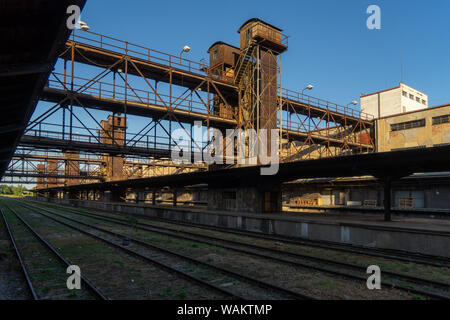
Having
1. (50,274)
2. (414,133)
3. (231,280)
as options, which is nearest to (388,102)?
(414,133)

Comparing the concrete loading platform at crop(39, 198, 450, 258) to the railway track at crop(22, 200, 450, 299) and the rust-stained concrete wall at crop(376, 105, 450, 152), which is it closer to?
the railway track at crop(22, 200, 450, 299)

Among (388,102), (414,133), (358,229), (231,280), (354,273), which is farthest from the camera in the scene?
(388,102)

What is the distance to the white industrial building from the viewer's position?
5841cm

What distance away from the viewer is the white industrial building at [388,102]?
58406mm

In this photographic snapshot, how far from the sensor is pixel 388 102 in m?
58.8

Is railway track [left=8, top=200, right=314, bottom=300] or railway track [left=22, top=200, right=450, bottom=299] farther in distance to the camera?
railway track [left=22, top=200, right=450, bottom=299]

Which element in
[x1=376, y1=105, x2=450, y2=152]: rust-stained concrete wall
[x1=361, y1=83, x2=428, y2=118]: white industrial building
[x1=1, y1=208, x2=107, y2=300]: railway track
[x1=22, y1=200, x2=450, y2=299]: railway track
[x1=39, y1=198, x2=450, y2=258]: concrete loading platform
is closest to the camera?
[x1=1, y1=208, x2=107, y2=300]: railway track

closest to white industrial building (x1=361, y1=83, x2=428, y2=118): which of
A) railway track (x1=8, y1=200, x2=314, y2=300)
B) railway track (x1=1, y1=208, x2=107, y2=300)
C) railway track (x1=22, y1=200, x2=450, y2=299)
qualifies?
railway track (x1=22, y1=200, x2=450, y2=299)

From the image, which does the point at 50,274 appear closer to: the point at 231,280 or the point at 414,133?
the point at 231,280

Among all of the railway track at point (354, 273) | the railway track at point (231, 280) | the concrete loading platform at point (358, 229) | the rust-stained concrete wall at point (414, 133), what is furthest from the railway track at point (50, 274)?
the rust-stained concrete wall at point (414, 133)

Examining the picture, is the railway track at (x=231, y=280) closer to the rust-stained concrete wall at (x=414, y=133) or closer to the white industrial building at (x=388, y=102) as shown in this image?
the rust-stained concrete wall at (x=414, y=133)

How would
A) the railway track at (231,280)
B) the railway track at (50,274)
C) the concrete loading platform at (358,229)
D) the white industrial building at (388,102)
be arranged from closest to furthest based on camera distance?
1. the railway track at (231,280)
2. the railway track at (50,274)
3. the concrete loading platform at (358,229)
4. the white industrial building at (388,102)

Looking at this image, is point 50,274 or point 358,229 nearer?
point 50,274

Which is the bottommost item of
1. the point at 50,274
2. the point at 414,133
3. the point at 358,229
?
the point at 50,274
